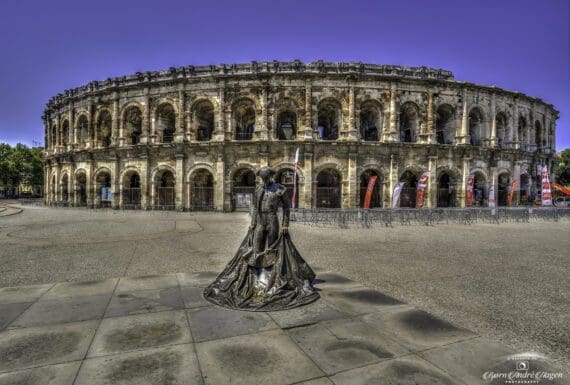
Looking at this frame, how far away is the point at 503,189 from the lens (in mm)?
24828

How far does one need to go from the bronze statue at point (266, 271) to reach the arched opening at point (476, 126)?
2484 cm

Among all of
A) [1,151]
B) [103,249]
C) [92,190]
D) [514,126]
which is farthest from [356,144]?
[1,151]

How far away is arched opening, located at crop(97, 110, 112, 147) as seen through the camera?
2466 cm

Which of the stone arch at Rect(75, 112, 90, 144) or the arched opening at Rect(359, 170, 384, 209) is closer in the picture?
the arched opening at Rect(359, 170, 384, 209)

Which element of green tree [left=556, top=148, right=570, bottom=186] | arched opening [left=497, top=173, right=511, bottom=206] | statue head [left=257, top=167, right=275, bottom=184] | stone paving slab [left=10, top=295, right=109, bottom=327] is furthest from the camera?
green tree [left=556, top=148, right=570, bottom=186]

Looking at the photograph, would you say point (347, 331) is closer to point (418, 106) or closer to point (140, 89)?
point (418, 106)

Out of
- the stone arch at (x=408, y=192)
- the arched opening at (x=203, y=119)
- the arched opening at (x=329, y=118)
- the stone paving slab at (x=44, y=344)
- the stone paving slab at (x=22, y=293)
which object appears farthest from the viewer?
the arched opening at (x=203, y=119)

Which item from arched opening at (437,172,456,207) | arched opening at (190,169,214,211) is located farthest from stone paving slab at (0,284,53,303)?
arched opening at (437,172,456,207)

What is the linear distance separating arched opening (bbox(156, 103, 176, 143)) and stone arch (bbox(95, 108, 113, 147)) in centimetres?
462

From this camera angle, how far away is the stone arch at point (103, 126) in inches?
958

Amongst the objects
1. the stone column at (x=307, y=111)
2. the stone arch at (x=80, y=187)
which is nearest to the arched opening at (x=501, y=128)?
the stone column at (x=307, y=111)

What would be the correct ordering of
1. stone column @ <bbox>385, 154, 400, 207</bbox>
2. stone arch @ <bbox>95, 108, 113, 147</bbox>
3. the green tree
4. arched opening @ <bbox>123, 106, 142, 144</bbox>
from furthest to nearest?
the green tree, stone arch @ <bbox>95, 108, 113, 147</bbox>, arched opening @ <bbox>123, 106, 142, 144</bbox>, stone column @ <bbox>385, 154, 400, 207</bbox>

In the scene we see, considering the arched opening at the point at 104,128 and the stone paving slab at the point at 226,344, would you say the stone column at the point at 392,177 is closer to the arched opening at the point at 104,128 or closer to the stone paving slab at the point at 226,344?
the stone paving slab at the point at 226,344

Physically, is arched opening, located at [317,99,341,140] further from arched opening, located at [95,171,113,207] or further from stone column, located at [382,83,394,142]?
arched opening, located at [95,171,113,207]
